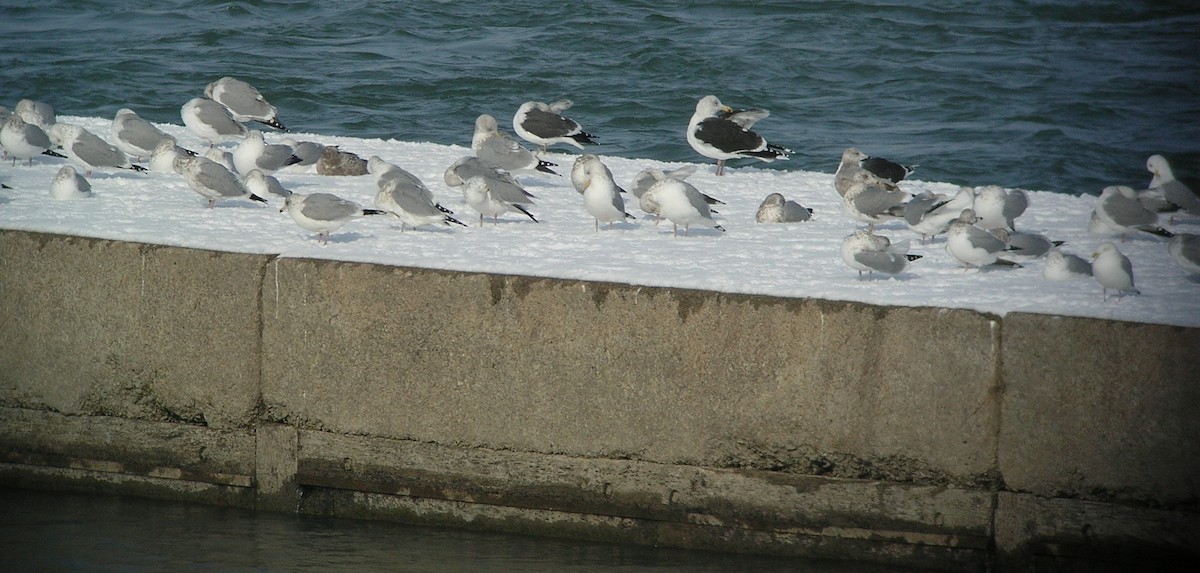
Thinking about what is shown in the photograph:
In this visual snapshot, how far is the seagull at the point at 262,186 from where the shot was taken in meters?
7.98

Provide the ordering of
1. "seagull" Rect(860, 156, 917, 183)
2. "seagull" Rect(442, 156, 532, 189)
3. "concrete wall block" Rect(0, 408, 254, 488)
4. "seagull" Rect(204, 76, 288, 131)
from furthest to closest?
"seagull" Rect(204, 76, 288, 131), "seagull" Rect(860, 156, 917, 183), "seagull" Rect(442, 156, 532, 189), "concrete wall block" Rect(0, 408, 254, 488)

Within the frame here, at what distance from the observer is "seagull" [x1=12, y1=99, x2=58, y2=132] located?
385 inches

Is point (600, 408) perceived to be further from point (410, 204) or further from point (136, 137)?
point (136, 137)

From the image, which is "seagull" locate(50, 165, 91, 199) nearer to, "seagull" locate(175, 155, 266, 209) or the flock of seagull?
the flock of seagull

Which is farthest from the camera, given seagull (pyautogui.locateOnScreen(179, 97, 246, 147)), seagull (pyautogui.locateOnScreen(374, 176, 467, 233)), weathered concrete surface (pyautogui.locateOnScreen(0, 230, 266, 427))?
seagull (pyautogui.locateOnScreen(179, 97, 246, 147))

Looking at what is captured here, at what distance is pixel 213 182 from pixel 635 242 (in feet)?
8.46

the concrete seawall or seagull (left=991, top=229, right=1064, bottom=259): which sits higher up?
seagull (left=991, top=229, right=1064, bottom=259)

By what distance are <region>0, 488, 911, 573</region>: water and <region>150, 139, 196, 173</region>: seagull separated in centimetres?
307

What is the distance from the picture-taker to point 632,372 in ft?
19.1

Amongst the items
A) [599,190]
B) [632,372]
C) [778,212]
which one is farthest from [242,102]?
[632,372]

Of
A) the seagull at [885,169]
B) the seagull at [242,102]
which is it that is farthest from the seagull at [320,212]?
the seagull at [242,102]

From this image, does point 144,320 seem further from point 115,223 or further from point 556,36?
point 556,36

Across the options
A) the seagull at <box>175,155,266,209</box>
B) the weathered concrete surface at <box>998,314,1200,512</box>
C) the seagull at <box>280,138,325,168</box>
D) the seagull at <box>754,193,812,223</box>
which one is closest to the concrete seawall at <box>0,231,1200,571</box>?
the weathered concrete surface at <box>998,314,1200,512</box>

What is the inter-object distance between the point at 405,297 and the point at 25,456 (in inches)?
86.0
